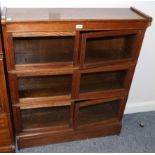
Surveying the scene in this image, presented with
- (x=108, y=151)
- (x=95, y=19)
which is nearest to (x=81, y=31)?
(x=95, y=19)

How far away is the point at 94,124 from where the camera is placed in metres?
1.76

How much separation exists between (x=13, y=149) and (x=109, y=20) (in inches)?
44.7

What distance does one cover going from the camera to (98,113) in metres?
1.85

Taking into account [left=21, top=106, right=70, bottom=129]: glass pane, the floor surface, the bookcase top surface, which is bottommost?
the floor surface

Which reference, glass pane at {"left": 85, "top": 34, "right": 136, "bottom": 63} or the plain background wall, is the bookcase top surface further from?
glass pane at {"left": 85, "top": 34, "right": 136, "bottom": 63}

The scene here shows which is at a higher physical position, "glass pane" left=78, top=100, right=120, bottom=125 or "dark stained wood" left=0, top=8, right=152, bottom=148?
"dark stained wood" left=0, top=8, right=152, bottom=148

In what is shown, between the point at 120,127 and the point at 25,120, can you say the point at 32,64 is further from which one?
the point at 120,127

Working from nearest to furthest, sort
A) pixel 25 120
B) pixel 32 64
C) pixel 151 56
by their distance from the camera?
pixel 32 64, pixel 25 120, pixel 151 56

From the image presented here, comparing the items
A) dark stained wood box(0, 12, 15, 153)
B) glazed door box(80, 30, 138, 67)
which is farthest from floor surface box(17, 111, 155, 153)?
glazed door box(80, 30, 138, 67)

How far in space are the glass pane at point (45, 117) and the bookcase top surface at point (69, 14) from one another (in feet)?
2.62

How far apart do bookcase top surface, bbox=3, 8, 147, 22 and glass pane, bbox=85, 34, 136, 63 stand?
19 cm

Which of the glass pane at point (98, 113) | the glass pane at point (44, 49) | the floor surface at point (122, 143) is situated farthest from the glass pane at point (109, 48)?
the floor surface at point (122, 143)

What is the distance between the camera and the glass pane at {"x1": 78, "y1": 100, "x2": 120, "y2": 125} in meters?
1.79

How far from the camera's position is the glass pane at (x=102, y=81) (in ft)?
5.43
